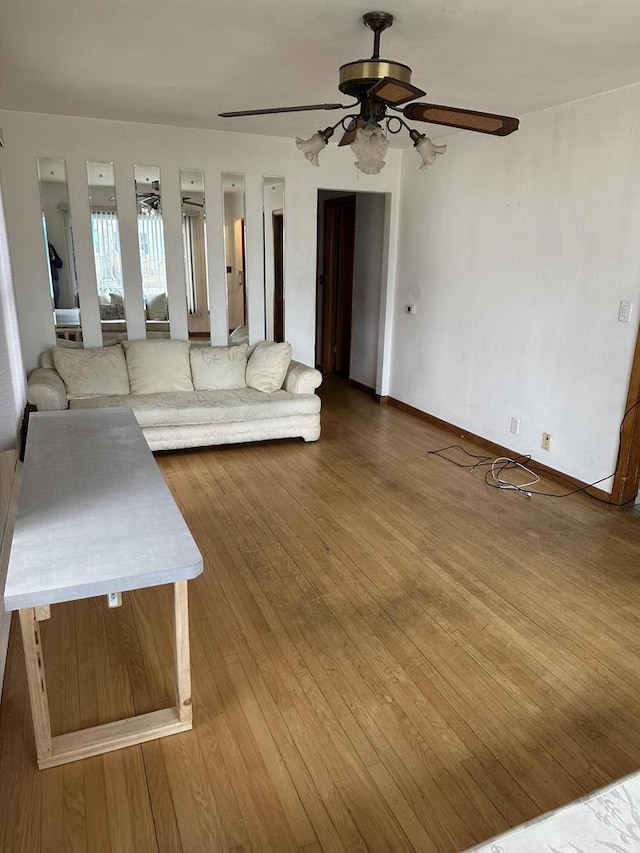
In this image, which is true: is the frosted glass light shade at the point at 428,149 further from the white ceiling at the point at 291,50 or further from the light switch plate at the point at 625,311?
the light switch plate at the point at 625,311

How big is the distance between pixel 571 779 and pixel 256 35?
324 cm

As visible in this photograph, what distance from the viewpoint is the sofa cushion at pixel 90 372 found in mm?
4465

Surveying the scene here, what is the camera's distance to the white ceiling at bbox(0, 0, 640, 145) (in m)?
2.42

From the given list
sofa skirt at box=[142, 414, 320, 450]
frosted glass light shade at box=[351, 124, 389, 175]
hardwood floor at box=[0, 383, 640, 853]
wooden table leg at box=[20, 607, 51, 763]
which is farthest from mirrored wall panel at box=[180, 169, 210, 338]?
wooden table leg at box=[20, 607, 51, 763]

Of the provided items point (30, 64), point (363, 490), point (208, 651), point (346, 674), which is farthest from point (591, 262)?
point (30, 64)

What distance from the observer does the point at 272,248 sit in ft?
17.2

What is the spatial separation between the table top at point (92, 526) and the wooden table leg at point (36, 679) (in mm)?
169

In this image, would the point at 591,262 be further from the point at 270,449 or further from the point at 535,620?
the point at 270,449

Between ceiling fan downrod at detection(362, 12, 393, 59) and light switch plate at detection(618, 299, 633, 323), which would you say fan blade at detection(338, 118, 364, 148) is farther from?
light switch plate at detection(618, 299, 633, 323)

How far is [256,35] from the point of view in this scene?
2703mm

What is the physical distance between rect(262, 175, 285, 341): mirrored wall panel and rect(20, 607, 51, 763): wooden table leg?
4.11 meters

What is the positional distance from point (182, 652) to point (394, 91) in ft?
6.86

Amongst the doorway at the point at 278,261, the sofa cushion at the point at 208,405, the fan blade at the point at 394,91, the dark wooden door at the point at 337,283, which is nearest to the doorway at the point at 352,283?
the dark wooden door at the point at 337,283

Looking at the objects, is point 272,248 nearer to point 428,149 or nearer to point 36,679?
point 428,149
